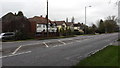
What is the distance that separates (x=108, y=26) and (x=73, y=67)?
277 feet

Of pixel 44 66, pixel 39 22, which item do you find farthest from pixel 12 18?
pixel 44 66

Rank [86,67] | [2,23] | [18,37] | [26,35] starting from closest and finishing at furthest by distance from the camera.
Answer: [86,67] → [18,37] → [26,35] → [2,23]

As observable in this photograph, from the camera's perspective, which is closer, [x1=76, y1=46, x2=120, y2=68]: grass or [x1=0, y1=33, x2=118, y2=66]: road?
[x1=76, y1=46, x2=120, y2=68]: grass

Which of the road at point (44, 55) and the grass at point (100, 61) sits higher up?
the grass at point (100, 61)

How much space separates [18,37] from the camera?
104ft

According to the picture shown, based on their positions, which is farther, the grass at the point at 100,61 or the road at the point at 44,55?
the road at the point at 44,55

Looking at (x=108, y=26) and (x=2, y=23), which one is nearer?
(x=2, y=23)

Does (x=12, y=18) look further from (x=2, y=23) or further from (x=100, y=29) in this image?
(x=100, y=29)

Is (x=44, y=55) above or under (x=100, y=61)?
under

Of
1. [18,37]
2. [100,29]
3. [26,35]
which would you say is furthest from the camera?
[100,29]

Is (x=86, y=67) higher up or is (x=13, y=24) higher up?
(x=13, y=24)

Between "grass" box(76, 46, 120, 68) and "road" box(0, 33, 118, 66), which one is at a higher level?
"grass" box(76, 46, 120, 68)

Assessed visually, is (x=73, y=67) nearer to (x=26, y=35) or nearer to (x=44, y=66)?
(x=44, y=66)

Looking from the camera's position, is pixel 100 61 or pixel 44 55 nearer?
pixel 100 61
